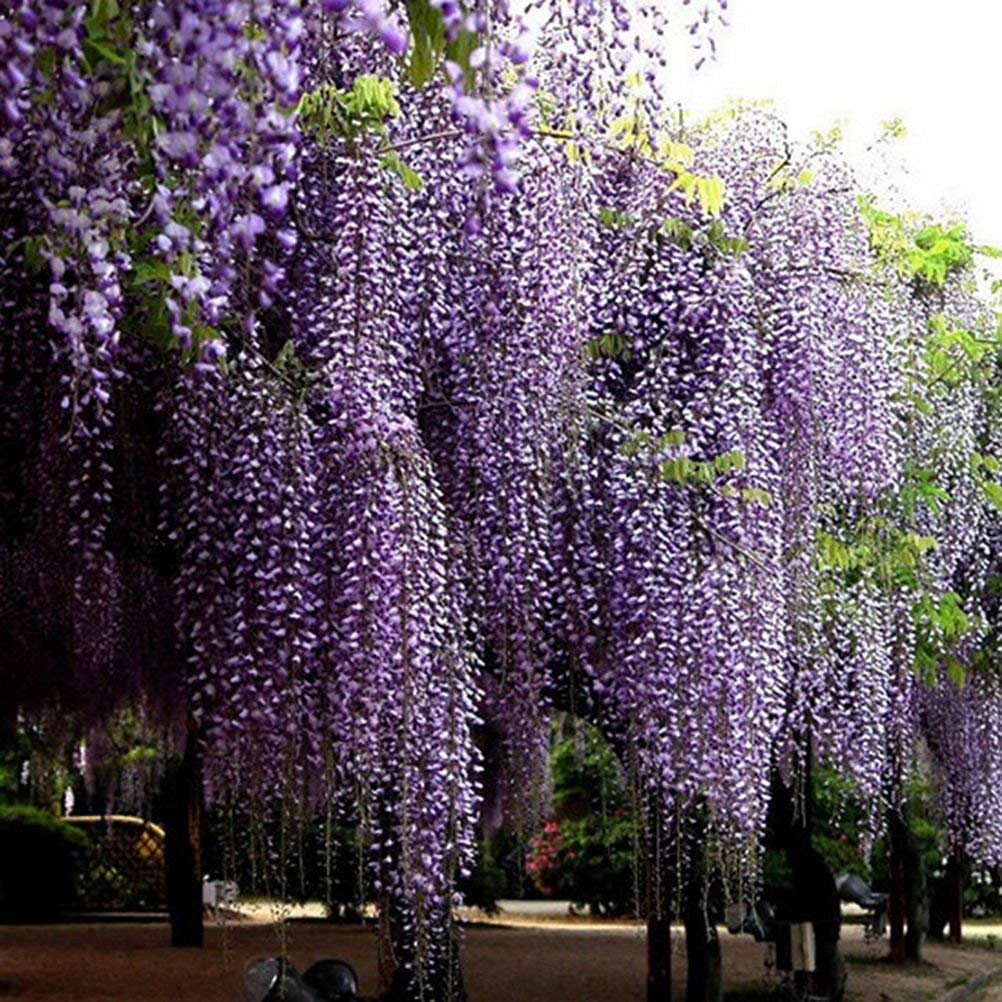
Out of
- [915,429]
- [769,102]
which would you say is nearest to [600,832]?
[915,429]

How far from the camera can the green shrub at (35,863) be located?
2248cm

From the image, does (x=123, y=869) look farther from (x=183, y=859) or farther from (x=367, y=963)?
(x=367, y=963)

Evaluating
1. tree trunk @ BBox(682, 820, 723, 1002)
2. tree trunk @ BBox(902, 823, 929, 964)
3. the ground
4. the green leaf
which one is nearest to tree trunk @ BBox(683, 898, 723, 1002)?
tree trunk @ BBox(682, 820, 723, 1002)

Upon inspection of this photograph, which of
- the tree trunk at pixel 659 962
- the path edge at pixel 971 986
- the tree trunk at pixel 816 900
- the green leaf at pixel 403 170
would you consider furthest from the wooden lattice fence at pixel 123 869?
the green leaf at pixel 403 170

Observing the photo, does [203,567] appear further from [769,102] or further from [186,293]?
[769,102]

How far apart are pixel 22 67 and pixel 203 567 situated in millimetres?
4086

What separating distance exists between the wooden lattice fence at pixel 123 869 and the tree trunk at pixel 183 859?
6.72 m

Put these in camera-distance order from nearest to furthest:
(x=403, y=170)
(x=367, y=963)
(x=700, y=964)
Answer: (x=403, y=170)
(x=700, y=964)
(x=367, y=963)

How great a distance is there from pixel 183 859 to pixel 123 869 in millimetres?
7840

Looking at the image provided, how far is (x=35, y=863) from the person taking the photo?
23047mm

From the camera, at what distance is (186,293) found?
12.5 ft

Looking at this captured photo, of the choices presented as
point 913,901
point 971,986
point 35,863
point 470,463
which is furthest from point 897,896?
point 470,463

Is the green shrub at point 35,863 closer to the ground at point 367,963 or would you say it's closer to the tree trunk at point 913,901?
the ground at point 367,963

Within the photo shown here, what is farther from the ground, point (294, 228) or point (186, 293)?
point (294, 228)
